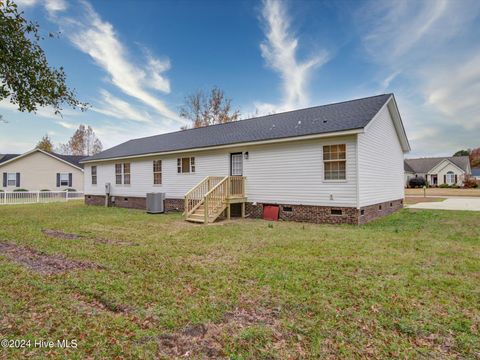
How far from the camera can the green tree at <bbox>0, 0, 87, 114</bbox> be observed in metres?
6.77

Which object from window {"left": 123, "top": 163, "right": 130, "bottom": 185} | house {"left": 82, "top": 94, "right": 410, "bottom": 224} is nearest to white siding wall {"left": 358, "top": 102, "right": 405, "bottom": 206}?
house {"left": 82, "top": 94, "right": 410, "bottom": 224}

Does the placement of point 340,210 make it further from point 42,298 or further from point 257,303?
point 42,298

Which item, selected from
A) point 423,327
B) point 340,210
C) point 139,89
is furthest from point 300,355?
point 139,89

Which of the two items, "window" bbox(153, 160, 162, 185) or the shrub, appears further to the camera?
the shrub

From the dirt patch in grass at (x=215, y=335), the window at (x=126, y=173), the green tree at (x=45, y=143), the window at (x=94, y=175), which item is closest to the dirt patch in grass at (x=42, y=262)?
the dirt patch in grass at (x=215, y=335)

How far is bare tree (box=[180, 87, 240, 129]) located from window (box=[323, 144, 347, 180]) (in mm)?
22833

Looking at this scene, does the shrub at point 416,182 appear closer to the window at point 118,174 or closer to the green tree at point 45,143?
the window at point 118,174

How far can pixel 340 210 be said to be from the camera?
31.5 feet

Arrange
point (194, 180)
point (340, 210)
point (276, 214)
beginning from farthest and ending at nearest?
point (194, 180)
point (276, 214)
point (340, 210)

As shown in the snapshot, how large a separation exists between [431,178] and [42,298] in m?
53.0

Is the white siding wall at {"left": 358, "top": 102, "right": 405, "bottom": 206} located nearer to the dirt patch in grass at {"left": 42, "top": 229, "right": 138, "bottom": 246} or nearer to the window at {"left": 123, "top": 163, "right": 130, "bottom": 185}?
the dirt patch in grass at {"left": 42, "top": 229, "right": 138, "bottom": 246}

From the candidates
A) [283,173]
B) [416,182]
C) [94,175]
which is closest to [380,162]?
[283,173]

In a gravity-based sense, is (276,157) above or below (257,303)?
above

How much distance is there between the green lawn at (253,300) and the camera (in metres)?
2.62
